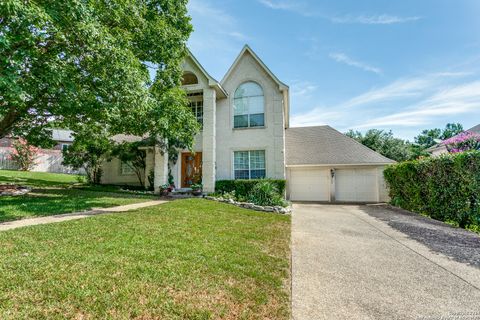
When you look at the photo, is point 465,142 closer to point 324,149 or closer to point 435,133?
point 324,149

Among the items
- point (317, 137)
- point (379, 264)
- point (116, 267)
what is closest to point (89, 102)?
point (116, 267)

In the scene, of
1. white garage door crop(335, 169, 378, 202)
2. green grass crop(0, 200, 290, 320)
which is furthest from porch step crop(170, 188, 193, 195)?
white garage door crop(335, 169, 378, 202)

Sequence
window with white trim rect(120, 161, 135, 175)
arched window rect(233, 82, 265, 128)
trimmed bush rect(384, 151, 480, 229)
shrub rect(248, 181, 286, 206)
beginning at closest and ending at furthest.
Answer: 1. trimmed bush rect(384, 151, 480, 229)
2. shrub rect(248, 181, 286, 206)
3. arched window rect(233, 82, 265, 128)
4. window with white trim rect(120, 161, 135, 175)

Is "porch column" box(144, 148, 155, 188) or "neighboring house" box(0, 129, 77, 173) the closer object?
"porch column" box(144, 148, 155, 188)

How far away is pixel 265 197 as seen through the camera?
1210cm

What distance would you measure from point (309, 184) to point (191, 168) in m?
8.53

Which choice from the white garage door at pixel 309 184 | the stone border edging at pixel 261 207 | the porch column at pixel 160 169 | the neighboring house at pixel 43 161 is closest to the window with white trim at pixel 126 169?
the porch column at pixel 160 169

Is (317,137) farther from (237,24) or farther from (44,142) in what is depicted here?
(44,142)

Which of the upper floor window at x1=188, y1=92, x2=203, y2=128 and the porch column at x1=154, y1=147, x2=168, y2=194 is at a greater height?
the upper floor window at x1=188, y1=92, x2=203, y2=128

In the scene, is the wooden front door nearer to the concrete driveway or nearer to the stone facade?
the stone facade

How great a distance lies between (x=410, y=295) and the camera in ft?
11.7

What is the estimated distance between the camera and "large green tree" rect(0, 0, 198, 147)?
22.1ft

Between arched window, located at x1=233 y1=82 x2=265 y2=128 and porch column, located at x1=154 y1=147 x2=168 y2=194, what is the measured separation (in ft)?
16.7

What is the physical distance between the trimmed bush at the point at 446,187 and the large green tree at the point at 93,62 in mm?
11249
